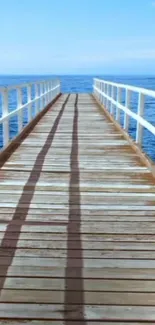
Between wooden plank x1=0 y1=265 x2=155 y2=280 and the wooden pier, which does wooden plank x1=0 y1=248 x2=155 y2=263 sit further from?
wooden plank x1=0 y1=265 x2=155 y2=280

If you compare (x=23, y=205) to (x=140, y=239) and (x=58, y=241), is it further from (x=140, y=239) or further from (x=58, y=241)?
(x=140, y=239)

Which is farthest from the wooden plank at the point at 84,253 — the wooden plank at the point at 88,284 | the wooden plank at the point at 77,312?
the wooden plank at the point at 77,312

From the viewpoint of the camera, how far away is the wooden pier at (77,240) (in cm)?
239

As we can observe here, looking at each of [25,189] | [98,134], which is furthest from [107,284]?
[98,134]

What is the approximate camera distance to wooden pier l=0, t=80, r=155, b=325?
2.39 m

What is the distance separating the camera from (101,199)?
4285 millimetres

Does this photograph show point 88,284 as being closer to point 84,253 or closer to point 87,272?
point 87,272

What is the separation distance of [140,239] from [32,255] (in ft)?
2.91

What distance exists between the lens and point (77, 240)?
128 inches

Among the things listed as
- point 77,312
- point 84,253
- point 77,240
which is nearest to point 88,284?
point 77,312

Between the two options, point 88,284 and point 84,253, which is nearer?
point 88,284

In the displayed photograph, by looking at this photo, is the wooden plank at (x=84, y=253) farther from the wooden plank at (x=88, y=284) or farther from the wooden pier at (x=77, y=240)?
the wooden plank at (x=88, y=284)

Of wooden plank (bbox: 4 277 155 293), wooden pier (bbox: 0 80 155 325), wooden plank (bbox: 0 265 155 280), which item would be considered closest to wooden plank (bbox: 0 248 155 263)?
wooden pier (bbox: 0 80 155 325)

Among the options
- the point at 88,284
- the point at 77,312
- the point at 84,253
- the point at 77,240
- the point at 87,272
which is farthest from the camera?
the point at 77,240
